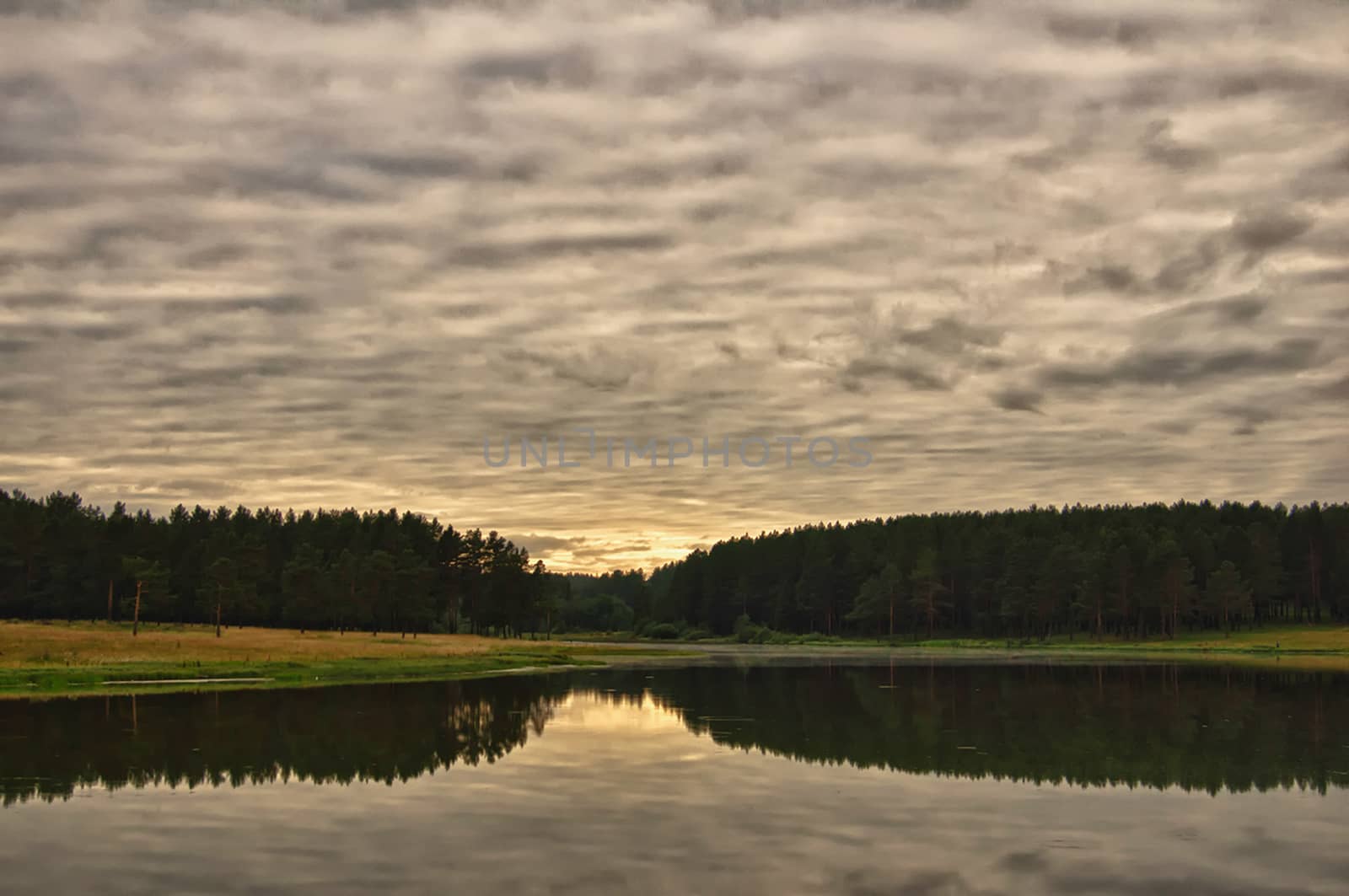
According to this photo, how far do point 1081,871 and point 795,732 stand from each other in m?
21.5

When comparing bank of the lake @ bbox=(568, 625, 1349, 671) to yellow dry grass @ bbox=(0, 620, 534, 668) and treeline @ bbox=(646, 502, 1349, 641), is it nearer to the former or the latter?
treeline @ bbox=(646, 502, 1349, 641)

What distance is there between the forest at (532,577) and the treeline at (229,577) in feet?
0.96

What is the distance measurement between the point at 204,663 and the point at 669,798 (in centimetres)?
5574

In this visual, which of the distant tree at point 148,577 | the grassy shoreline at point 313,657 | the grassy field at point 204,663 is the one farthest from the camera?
the distant tree at point 148,577

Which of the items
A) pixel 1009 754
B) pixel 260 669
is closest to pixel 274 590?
pixel 260 669

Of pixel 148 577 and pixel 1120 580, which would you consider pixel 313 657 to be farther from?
pixel 1120 580

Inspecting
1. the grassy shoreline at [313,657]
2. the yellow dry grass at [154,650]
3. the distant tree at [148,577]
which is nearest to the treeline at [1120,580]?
the grassy shoreline at [313,657]

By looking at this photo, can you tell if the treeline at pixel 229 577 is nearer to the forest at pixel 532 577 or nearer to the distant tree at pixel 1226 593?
the forest at pixel 532 577

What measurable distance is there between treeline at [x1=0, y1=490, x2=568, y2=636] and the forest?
0.96 ft

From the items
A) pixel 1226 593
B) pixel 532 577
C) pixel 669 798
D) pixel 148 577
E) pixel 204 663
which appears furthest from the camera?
pixel 532 577

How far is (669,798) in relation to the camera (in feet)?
85.1

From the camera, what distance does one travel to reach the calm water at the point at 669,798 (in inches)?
724

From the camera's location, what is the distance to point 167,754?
31906mm

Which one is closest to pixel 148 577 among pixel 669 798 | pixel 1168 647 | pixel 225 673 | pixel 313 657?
pixel 313 657
